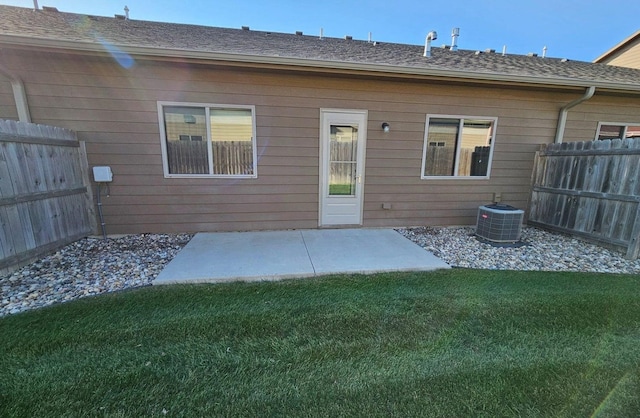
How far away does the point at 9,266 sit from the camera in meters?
3.04

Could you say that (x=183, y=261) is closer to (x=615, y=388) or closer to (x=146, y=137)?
(x=146, y=137)

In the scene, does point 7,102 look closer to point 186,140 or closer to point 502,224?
point 186,140

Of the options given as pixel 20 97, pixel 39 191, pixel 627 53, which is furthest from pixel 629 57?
pixel 20 97

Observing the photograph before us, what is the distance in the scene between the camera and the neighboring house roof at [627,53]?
27.6 feet

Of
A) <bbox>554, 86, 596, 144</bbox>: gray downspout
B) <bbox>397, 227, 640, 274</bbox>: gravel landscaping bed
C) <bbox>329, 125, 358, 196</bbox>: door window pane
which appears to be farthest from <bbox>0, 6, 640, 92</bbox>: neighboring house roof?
<bbox>397, 227, 640, 274</bbox>: gravel landscaping bed

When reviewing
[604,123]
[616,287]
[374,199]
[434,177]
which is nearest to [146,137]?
[374,199]

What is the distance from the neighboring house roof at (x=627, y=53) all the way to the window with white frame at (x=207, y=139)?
40.0ft

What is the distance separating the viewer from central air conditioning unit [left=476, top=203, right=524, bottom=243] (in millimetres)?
4254

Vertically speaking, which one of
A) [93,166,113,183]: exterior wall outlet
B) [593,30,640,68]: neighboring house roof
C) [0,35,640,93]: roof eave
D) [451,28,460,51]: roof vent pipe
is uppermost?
[593,30,640,68]: neighboring house roof

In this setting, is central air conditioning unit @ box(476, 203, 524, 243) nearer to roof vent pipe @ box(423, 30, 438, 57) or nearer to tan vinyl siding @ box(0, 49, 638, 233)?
tan vinyl siding @ box(0, 49, 638, 233)

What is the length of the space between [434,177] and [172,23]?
6.74 meters

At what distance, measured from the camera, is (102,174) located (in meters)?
4.16

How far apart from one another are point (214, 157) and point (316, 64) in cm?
224

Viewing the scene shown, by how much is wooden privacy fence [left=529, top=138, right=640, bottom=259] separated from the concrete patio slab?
294 cm
